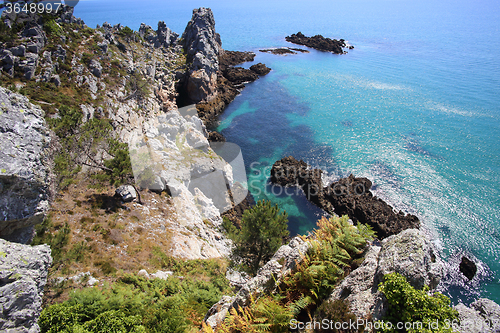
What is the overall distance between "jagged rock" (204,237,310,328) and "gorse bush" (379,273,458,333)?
4.22 meters

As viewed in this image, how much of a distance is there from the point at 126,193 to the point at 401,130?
5959cm

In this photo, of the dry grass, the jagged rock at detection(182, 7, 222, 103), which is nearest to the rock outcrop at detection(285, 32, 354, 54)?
the jagged rock at detection(182, 7, 222, 103)

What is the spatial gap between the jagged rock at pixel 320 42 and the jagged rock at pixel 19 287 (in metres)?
130

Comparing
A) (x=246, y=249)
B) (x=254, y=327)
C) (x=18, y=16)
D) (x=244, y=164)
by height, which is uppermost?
(x=18, y=16)

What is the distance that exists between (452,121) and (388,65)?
47.6 metres

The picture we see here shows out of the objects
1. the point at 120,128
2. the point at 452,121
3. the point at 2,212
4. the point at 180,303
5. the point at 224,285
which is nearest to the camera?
the point at 2,212

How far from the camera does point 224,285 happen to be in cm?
1877

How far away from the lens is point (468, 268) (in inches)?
1105

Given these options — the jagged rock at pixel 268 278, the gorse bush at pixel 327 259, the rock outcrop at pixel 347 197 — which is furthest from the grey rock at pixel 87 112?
the gorse bush at pixel 327 259

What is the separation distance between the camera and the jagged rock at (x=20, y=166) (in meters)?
10.6

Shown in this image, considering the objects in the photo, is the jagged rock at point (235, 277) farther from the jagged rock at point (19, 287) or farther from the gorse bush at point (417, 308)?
the gorse bush at point (417, 308)

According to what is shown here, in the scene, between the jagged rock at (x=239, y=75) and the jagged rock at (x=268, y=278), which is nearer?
the jagged rock at (x=268, y=278)

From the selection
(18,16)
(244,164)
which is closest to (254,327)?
(244,164)

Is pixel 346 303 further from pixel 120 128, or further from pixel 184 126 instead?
pixel 184 126
